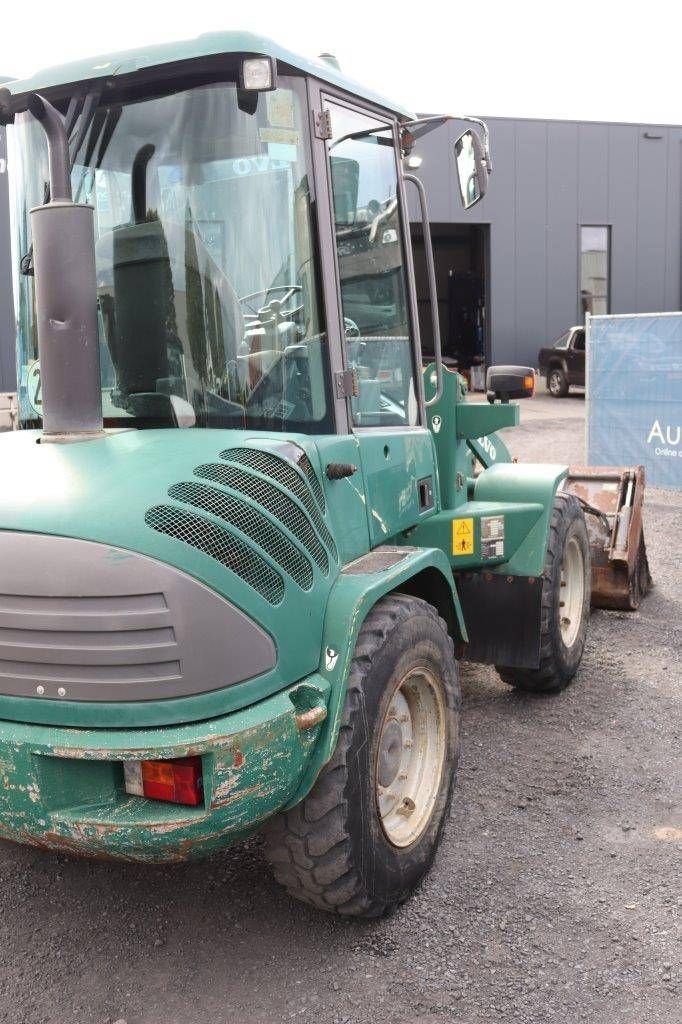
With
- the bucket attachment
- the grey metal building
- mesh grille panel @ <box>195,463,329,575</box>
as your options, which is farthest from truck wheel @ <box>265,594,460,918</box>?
the grey metal building

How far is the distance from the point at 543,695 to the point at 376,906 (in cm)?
239

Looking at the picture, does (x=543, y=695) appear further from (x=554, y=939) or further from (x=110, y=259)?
(x=110, y=259)

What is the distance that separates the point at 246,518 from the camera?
270 centimetres

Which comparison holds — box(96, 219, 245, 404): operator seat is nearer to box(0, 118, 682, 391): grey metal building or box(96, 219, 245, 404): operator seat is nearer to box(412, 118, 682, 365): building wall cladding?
box(0, 118, 682, 391): grey metal building

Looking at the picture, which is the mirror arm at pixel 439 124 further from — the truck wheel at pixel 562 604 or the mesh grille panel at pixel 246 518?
the truck wheel at pixel 562 604

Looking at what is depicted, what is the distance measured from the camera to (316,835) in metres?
2.93

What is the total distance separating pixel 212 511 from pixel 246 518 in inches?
4.2

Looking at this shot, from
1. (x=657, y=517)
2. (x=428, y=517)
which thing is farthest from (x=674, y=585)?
(x=428, y=517)

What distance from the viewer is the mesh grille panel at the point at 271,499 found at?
274 centimetres

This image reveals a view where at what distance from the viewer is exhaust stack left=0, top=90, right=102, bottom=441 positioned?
9.05ft

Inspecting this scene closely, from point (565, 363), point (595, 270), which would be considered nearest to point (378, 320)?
point (565, 363)

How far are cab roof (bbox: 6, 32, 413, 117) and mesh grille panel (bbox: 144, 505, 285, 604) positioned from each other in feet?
4.65

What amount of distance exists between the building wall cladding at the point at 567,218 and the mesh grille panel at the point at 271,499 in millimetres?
23261

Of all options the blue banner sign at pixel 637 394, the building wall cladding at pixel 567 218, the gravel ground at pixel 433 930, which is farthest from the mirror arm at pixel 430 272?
the building wall cladding at pixel 567 218
